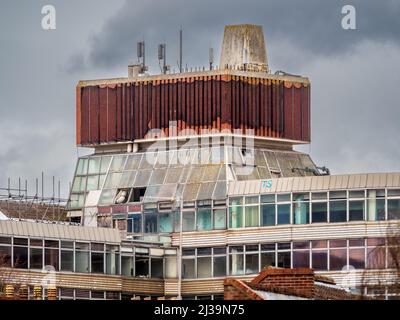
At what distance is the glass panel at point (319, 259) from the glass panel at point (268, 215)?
392 cm

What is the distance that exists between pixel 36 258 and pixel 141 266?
11.5 metres

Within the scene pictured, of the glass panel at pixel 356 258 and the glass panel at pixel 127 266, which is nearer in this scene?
the glass panel at pixel 356 258

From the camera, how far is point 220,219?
132 m

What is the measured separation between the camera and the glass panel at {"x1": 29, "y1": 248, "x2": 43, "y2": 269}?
11956cm

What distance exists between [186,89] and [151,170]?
7213 mm

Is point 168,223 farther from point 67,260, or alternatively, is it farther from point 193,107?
point 67,260

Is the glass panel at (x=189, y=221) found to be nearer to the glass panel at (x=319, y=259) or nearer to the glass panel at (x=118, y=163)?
the glass panel at (x=118, y=163)

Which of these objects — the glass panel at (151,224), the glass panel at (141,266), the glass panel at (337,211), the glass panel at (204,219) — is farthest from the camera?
the glass panel at (151,224)

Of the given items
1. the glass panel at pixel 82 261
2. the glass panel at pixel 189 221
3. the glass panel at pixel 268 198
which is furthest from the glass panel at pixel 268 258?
the glass panel at pixel 82 261

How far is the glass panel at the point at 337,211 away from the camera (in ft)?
414

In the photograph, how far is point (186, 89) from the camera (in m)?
141

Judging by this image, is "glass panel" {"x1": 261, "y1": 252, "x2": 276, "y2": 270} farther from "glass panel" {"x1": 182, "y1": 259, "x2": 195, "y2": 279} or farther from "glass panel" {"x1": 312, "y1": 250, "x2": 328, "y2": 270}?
"glass panel" {"x1": 182, "y1": 259, "x2": 195, "y2": 279}

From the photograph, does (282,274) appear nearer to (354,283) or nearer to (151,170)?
(354,283)
